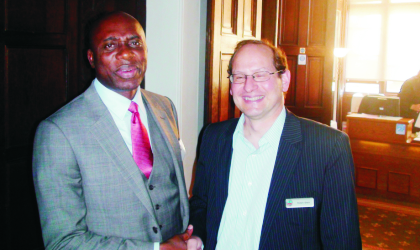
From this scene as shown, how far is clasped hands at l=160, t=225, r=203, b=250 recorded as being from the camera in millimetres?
1328

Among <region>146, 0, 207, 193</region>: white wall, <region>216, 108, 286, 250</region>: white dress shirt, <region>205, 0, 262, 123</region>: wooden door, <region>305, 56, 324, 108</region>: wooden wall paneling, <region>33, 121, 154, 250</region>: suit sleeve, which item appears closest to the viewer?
<region>33, 121, 154, 250</region>: suit sleeve

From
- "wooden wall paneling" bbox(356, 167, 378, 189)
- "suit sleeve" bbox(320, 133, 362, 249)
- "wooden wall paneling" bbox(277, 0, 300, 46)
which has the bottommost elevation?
"wooden wall paneling" bbox(356, 167, 378, 189)

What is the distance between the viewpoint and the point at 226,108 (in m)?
2.91

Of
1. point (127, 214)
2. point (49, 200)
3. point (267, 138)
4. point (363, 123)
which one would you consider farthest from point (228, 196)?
point (363, 123)

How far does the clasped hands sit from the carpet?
2.45 metres

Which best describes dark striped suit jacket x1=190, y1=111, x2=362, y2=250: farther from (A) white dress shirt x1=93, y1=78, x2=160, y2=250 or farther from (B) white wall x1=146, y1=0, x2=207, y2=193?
(B) white wall x1=146, y1=0, x2=207, y2=193

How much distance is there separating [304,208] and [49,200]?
2.82 ft

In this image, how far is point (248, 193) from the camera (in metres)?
1.30

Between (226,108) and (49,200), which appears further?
(226,108)

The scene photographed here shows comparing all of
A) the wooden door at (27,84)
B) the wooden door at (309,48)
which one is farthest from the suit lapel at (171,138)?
the wooden door at (309,48)

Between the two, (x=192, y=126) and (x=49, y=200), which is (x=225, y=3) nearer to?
(x=192, y=126)

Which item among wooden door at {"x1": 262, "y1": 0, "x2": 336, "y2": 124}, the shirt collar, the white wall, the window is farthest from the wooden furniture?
the window

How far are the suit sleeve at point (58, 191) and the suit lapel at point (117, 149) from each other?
4.7 inches

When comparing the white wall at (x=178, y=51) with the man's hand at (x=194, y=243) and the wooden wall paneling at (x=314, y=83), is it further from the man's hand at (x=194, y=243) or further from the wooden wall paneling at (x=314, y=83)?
the wooden wall paneling at (x=314, y=83)
